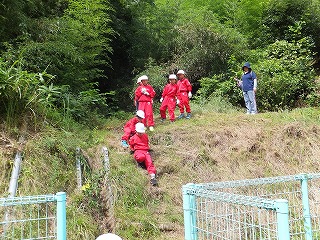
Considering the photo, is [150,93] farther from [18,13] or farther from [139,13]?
[139,13]

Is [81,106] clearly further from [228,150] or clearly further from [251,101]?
[251,101]

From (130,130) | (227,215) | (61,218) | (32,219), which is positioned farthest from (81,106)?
(227,215)

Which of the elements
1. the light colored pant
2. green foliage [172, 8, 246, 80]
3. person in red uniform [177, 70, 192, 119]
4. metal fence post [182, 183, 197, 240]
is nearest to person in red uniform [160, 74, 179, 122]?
person in red uniform [177, 70, 192, 119]

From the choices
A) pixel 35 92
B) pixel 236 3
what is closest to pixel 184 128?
pixel 35 92

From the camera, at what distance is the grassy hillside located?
5.25 meters

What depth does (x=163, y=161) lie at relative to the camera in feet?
21.8

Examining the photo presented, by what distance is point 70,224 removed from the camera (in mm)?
4809

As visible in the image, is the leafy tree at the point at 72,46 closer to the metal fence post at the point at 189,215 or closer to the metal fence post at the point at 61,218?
the metal fence post at the point at 61,218

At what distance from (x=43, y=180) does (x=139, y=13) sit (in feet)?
29.7

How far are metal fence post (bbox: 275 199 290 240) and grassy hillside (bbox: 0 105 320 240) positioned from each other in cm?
325

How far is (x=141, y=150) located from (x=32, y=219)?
12.4 ft

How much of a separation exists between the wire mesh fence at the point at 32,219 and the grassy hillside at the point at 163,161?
0.37m

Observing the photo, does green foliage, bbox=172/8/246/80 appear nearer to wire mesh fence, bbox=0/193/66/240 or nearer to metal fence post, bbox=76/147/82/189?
metal fence post, bbox=76/147/82/189

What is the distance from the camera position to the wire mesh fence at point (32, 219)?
2662 millimetres
